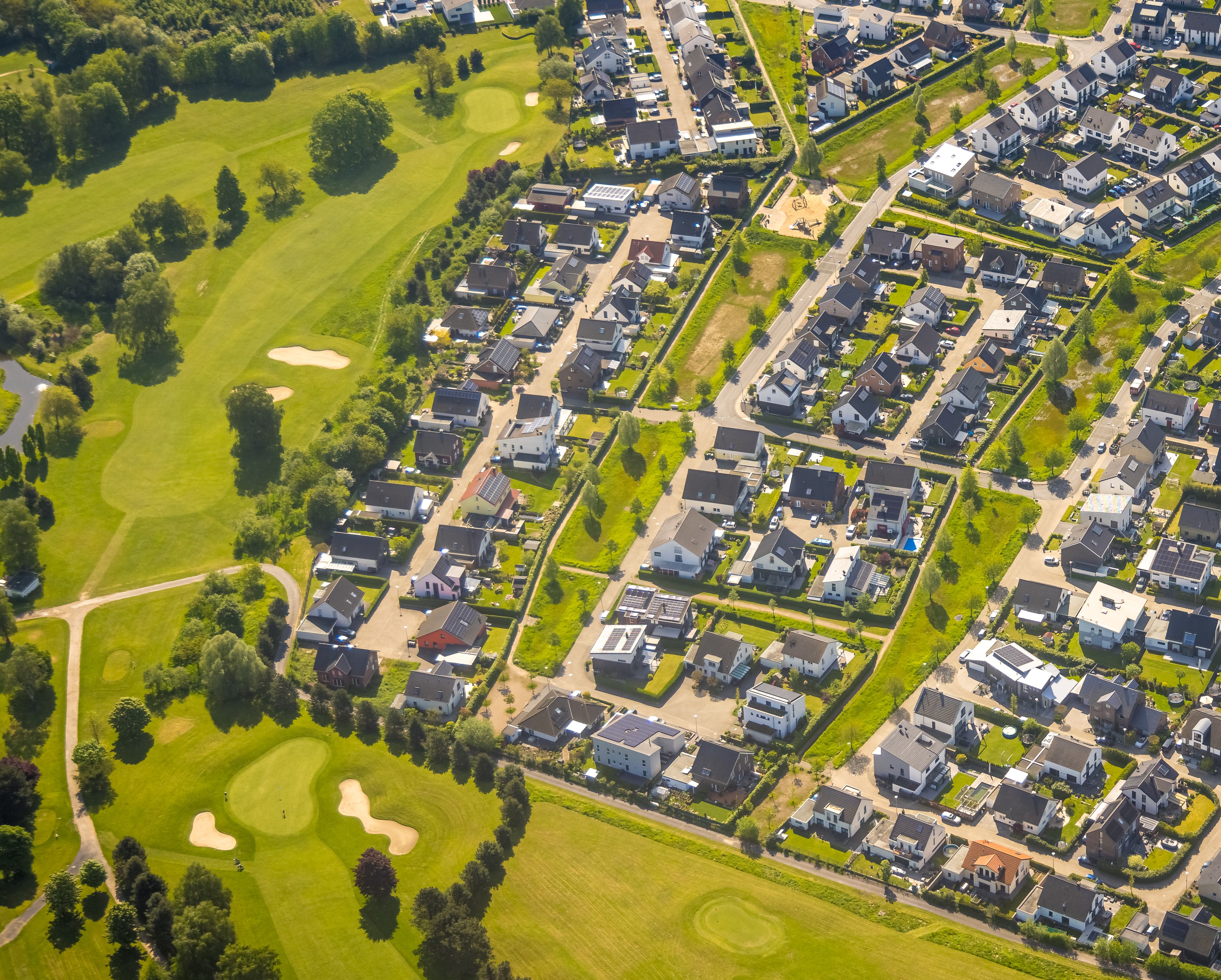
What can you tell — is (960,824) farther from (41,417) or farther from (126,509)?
(41,417)

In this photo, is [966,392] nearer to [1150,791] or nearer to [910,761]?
[910,761]

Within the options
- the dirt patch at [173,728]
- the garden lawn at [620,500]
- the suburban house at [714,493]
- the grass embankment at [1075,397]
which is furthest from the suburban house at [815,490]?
the dirt patch at [173,728]

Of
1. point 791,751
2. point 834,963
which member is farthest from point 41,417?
point 834,963

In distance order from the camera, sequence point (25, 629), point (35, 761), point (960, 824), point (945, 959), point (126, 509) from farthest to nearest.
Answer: point (126, 509) → point (25, 629) → point (35, 761) → point (960, 824) → point (945, 959)

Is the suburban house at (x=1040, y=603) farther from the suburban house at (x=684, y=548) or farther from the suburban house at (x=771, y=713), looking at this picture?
the suburban house at (x=684, y=548)

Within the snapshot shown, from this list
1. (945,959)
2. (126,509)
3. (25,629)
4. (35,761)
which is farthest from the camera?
(126,509)

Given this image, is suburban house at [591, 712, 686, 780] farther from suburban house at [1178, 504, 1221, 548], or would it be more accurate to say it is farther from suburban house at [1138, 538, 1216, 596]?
suburban house at [1178, 504, 1221, 548]
